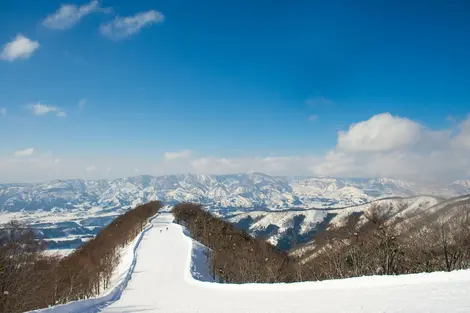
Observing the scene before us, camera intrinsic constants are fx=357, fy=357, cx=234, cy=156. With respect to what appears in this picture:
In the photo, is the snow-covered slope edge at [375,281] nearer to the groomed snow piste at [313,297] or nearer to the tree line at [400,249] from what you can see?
the groomed snow piste at [313,297]

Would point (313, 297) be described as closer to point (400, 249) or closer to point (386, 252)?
point (386, 252)

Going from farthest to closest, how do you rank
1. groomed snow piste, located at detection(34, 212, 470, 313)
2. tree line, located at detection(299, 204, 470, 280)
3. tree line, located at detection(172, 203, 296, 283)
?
tree line, located at detection(172, 203, 296, 283), tree line, located at detection(299, 204, 470, 280), groomed snow piste, located at detection(34, 212, 470, 313)

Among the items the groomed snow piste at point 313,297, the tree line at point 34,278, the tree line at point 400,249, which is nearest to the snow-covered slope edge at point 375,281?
the groomed snow piste at point 313,297

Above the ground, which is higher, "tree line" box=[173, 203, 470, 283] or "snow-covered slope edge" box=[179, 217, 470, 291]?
"snow-covered slope edge" box=[179, 217, 470, 291]

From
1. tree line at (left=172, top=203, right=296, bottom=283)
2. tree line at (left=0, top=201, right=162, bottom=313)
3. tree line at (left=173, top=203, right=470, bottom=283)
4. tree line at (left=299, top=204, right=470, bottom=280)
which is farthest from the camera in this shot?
tree line at (left=172, top=203, right=296, bottom=283)

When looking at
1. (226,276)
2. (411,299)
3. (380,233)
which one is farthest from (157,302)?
(226,276)

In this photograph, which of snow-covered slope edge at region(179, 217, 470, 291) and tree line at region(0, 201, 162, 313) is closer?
snow-covered slope edge at region(179, 217, 470, 291)

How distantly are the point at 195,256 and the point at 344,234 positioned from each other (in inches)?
835

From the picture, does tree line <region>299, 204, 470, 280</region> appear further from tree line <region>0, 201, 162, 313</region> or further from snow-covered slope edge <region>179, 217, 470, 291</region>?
tree line <region>0, 201, 162, 313</region>

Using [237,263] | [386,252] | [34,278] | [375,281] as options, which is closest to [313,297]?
[375,281]

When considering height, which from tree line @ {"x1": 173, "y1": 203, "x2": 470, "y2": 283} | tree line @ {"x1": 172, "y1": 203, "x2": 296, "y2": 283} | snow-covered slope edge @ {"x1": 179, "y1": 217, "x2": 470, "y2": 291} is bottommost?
tree line @ {"x1": 172, "y1": 203, "x2": 296, "y2": 283}

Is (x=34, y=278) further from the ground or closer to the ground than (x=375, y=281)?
closer to the ground

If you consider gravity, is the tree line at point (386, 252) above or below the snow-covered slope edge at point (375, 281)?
below

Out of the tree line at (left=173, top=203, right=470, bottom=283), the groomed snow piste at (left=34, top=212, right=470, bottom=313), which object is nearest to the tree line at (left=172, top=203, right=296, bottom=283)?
the tree line at (left=173, top=203, right=470, bottom=283)
